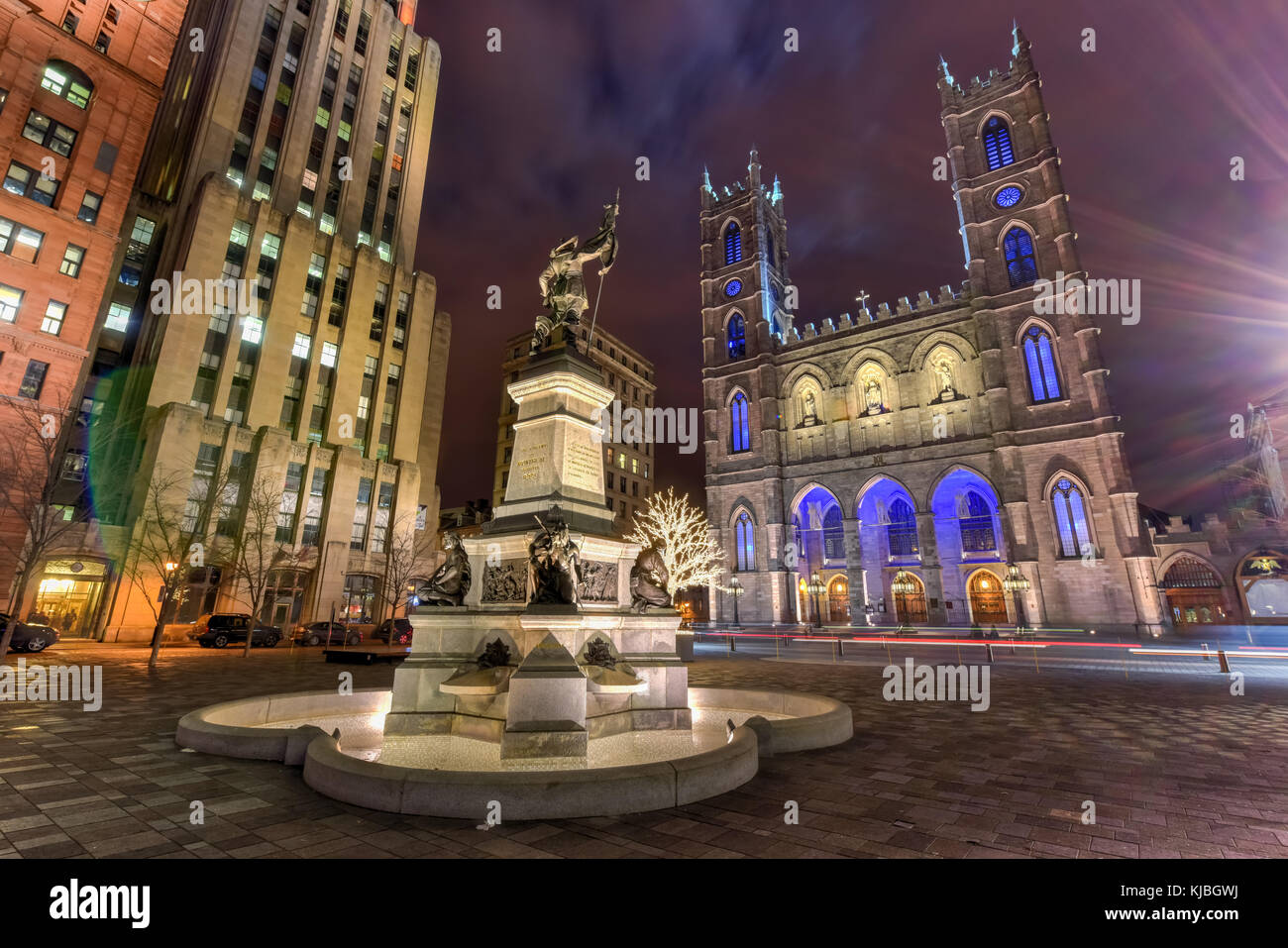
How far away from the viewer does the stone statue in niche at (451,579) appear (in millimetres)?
7578

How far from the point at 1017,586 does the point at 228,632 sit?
46.5 metres

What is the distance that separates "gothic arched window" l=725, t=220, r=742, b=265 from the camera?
59.9 metres

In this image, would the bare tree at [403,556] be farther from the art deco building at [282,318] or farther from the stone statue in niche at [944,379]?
the stone statue in niche at [944,379]

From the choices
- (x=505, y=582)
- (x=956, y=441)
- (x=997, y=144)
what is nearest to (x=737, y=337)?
(x=956, y=441)

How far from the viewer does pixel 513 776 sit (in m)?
4.04

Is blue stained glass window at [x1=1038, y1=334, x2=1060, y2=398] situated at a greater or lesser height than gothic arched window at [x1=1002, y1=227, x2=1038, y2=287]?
lesser

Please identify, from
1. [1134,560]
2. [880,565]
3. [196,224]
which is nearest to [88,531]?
[196,224]

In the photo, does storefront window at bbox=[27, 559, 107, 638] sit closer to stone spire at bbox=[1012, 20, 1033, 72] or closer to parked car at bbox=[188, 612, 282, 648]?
parked car at bbox=[188, 612, 282, 648]

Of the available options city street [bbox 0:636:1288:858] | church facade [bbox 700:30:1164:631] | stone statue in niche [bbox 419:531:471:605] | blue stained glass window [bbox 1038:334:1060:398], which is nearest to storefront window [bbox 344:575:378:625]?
church facade [bbox 700:30:1164:631]

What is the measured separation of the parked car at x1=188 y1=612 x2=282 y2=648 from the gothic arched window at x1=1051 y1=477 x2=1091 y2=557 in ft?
164

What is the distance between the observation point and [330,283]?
39.4 meters

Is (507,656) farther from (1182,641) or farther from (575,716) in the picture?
(1182,641)

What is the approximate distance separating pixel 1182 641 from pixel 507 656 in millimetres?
34820

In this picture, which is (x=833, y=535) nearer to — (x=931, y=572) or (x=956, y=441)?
(x=931, y=572)
